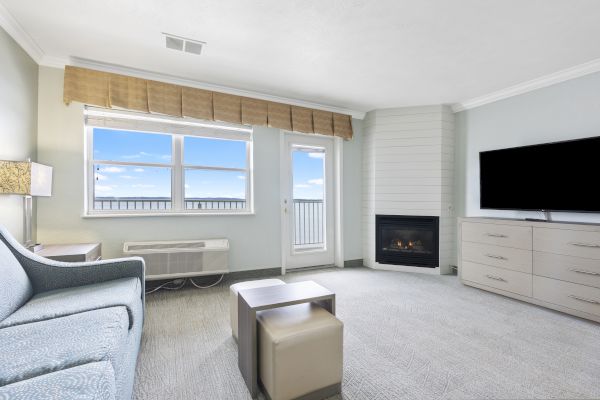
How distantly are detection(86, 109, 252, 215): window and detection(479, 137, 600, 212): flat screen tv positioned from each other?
3027mm

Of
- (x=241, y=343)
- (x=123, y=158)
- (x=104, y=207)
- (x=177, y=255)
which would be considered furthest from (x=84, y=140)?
(x=241, y=343)

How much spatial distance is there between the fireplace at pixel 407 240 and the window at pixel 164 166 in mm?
2040

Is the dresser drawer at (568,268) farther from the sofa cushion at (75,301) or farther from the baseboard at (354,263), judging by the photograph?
the sofa cushion at (75,301)

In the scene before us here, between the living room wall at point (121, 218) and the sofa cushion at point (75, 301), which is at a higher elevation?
the living room wall at point (121, 218)

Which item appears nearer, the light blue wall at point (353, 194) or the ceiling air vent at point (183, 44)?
the ceiling air vent at point (183, 44)

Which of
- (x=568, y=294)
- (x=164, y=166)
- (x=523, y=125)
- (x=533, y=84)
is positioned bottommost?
(x=568, y=294)

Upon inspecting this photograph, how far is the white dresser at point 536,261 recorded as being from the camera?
2398 millimetres

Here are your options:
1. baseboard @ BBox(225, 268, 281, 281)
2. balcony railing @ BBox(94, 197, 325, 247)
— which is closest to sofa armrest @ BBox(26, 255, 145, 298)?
balcony railing @ BBox(94, 197, 325, 247)

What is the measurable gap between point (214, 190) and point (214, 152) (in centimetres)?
49

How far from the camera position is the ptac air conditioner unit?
117 inches

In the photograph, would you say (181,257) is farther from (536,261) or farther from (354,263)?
(536,261)

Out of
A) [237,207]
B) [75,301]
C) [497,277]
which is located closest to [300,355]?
[75,301]

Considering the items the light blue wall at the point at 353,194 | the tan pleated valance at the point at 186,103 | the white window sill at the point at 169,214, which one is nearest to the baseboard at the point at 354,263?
the light blue wall at the point at 353,194

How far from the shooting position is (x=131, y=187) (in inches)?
126
